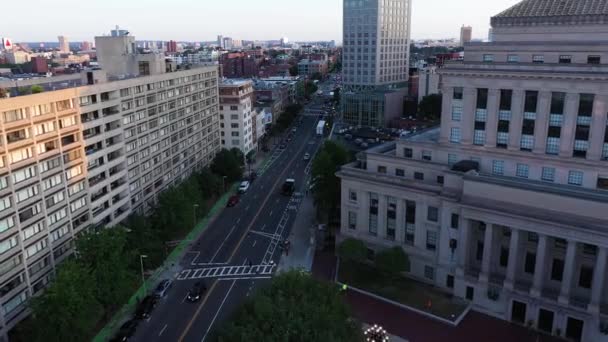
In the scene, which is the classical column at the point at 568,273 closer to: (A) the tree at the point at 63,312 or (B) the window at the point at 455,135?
(B) the window at the point at 455,135

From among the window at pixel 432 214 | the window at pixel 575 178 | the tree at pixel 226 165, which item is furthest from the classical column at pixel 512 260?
the tree at pixel 226 165

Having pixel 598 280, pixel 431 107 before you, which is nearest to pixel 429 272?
pixel 598 280

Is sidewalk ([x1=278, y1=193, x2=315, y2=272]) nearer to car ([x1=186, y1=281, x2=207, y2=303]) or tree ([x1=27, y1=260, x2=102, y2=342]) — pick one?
car ([x1=186, y1=281, x2=207, y2=303])

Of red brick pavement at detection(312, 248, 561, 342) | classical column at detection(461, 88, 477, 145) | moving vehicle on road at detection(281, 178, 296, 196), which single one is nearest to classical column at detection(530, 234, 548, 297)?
red brick pavement at detection(312, 248, 561, 342)

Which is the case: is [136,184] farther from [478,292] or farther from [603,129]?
[603,129]

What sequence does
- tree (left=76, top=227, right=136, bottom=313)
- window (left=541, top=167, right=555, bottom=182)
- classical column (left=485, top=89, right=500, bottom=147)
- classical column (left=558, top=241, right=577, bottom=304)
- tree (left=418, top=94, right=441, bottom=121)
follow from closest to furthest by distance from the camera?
classical column (left=558, top=241, right=577, bottom=304), tree (left=76, top=227, right=136, bottom=313), window (left=541, top=167, right=555, bottom=182), classical column (left=485, top=89, right=500, bottom=147), tree (left=418, top=94, right=441, bottom=121)

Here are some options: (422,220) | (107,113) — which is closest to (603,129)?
(422,220)
